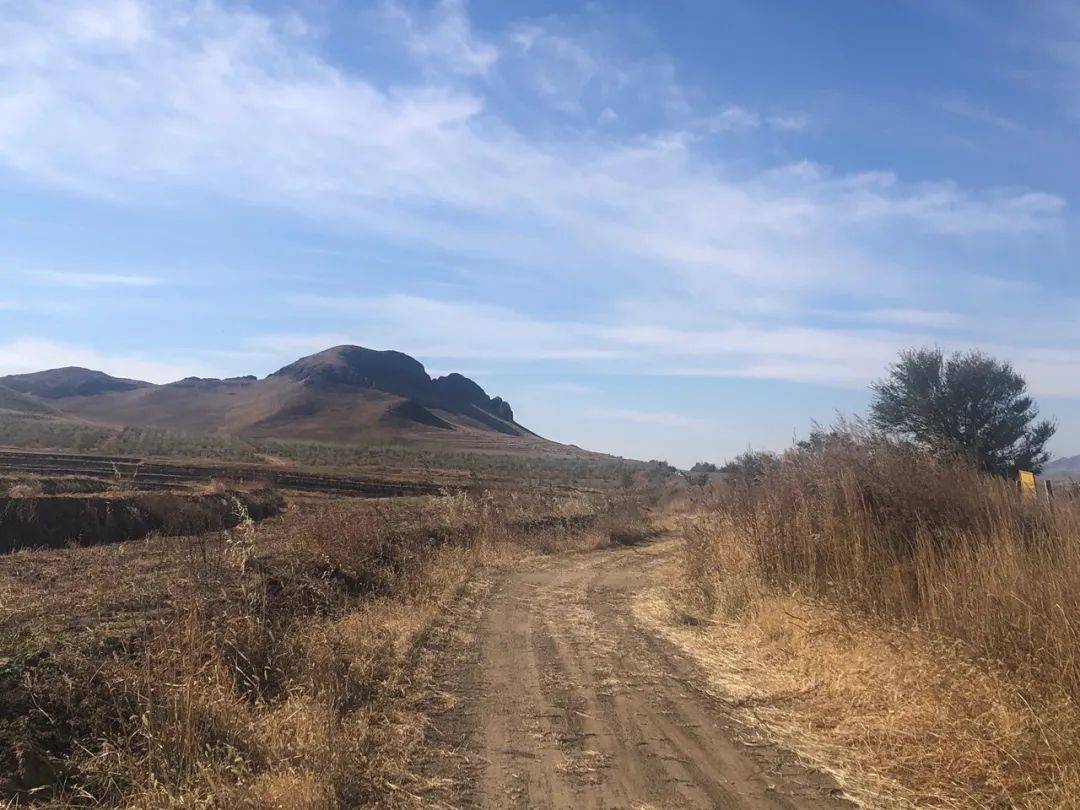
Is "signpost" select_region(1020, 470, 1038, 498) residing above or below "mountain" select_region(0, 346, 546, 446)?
below

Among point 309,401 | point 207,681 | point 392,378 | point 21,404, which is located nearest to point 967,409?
point 207,681


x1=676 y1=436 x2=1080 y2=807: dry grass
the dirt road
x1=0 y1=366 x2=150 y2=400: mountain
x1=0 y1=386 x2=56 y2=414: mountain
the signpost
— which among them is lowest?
the dirt road

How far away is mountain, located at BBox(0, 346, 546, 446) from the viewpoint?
108 m

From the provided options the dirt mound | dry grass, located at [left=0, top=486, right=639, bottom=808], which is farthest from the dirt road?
the dirt mound

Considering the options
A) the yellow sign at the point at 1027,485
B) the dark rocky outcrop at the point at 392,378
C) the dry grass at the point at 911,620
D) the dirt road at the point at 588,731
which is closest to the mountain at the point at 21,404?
the dark rocky outcrop at the point at 392,378

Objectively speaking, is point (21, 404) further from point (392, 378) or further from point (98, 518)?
point (98, 518)

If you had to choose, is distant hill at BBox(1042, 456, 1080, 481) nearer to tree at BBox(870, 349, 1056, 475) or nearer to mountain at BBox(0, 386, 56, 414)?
tree at BBox(870, 349, 1056, 475)

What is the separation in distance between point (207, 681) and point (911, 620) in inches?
243

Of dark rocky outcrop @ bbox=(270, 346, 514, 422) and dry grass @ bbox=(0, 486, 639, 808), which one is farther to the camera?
dark rocky outcrop @ bbox=(270, 346, 514, 422)

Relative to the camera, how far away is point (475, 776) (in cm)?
594

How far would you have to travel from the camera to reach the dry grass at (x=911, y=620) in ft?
18.6

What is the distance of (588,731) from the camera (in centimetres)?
688

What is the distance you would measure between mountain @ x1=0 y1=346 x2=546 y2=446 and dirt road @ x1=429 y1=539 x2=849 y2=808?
91916mm

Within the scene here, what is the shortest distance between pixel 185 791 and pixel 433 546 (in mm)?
13311
